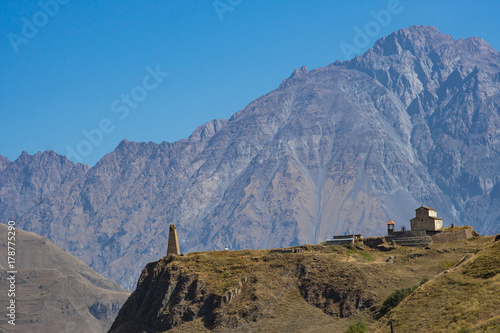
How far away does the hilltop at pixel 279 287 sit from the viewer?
10275 cm

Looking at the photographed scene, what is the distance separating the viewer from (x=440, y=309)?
232ft

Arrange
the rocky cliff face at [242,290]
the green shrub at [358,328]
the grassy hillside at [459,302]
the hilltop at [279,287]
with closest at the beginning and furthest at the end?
the grassy hillside at [459,302] < the green shrub at [358,328] < the hilltop at [279,287] < the rocky cliff face at [242,290]

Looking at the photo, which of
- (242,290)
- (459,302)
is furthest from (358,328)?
(242,290)

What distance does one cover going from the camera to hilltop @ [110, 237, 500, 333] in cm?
10275

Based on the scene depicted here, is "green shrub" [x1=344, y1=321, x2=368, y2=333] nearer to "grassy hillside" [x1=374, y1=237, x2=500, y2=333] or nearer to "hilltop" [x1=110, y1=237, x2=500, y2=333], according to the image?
"hilltop" [x1=110, y1=237, x2=500, y2=333]

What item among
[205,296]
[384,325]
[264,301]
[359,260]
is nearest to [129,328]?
[205,296]

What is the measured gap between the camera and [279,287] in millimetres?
110750

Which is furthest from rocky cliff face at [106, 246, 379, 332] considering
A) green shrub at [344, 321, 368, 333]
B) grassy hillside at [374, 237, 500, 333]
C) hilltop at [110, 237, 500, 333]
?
grassy hillside at [374, 237, 500, 333]

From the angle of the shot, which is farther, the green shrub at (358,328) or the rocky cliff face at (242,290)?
the rocky cliff face at (242,290)

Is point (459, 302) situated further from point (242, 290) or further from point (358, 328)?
point (242, 290)

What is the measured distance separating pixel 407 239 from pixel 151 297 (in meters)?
45.6

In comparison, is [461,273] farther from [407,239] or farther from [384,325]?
[407,239]

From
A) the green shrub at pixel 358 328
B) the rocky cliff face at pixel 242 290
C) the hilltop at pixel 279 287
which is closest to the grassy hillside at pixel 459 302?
the green shrub at pixel 358 328

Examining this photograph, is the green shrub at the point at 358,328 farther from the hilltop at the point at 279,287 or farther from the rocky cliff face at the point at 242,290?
the rocky cliff face at the point at 242,290
